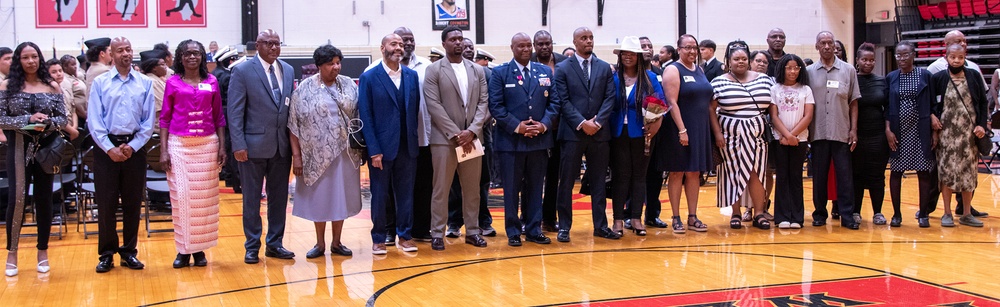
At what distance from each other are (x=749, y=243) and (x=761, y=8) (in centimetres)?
1300

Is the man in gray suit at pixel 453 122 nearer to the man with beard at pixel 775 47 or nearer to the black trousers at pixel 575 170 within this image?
the black trousers at pixel 575 170

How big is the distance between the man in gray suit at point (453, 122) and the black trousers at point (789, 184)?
7.97 feet

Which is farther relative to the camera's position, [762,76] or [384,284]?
[762,76]

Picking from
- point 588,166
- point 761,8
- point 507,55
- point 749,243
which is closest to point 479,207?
point 588,166

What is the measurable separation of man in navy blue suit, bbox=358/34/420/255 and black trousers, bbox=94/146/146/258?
1.43 meters


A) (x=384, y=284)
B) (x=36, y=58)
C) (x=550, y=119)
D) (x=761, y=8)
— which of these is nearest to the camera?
(x=384, y=284)

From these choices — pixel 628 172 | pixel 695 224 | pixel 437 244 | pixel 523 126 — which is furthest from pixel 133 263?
pixel 695 224

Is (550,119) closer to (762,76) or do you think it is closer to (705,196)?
(762,76)


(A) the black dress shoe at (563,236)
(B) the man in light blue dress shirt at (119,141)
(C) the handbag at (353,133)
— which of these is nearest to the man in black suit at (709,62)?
(A) the black dress shoe at (563,236)

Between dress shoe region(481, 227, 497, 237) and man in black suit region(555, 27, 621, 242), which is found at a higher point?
man in black suit region(555, 27, 621, 242)

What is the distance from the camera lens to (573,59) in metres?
7.32

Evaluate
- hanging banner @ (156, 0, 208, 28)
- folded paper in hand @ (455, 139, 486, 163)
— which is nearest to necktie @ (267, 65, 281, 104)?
folded paper in hand @ (455, 139, 486, 163)

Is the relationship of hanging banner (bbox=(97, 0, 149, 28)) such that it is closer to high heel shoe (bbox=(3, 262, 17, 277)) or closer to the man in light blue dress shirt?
the man in light blue dress shirt

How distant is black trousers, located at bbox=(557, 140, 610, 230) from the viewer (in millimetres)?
7316
